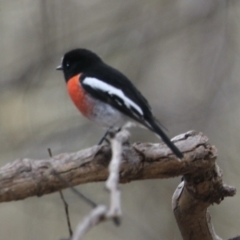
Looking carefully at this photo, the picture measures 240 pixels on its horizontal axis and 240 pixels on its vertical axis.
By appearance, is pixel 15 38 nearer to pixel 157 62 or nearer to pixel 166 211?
pixel 157 62

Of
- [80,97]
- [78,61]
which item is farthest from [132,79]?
[80,97]

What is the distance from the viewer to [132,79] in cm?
339

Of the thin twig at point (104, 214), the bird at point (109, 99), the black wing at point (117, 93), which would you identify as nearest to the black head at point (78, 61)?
the bird at point (109, 99)

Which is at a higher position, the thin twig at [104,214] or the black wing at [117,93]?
the black wing at [117,93]

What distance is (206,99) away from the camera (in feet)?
11.3

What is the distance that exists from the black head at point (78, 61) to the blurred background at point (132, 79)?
1.02m

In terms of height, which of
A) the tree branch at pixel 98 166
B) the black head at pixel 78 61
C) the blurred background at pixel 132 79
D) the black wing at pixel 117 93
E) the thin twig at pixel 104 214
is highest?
the blurred background at pixel 132 79

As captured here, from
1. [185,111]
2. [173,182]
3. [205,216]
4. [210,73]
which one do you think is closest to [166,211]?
[173,182]

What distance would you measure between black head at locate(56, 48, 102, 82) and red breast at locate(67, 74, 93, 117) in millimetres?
106

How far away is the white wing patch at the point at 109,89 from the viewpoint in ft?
6.12

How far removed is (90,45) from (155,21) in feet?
1.48

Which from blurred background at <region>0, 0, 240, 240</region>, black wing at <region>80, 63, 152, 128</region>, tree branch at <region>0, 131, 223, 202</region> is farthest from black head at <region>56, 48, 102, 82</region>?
blurred background at <region>0, 0, 240, 240</region>

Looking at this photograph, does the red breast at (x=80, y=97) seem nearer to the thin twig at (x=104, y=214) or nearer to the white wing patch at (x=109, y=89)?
the white wing patch at (x=109, y=89)

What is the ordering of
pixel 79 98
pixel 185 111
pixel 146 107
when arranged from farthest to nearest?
pixel 185 111, pixel 79 98, pixel 146 107
